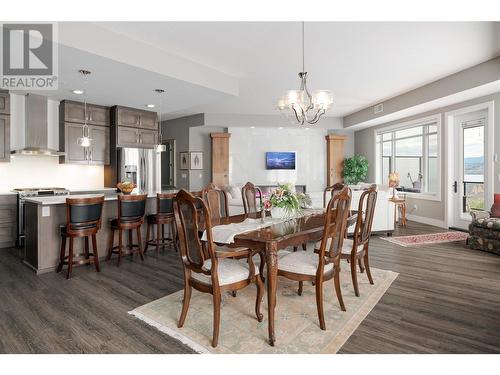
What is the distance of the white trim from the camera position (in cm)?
556

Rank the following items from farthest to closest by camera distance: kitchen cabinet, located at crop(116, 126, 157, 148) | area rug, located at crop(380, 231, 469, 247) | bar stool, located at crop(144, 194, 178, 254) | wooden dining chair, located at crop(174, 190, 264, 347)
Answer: kitchen cabinet, located at crop(116, 126, 157, 148) → area rug, located at crop(380, 231, 469, 247) → bar stool, located at crop(144, 194, 178, 254) → wooden dining chair, located at crop(174, 190, 264, 347)

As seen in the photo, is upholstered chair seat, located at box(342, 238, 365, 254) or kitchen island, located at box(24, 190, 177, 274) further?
kitchen island, located at box(24, 190, 177, 274)

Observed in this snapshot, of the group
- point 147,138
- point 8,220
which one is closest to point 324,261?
point 8,220

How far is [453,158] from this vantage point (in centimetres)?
661

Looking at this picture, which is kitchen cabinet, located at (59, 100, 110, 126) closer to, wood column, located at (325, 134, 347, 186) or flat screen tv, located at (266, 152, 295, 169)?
flat screen tv, located at (266, 152, 295, 169)

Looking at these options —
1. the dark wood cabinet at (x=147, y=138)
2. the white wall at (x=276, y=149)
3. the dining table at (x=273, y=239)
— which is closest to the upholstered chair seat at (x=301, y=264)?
the dining table at (x=273, y=239)

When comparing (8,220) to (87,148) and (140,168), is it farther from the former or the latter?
(140,168)

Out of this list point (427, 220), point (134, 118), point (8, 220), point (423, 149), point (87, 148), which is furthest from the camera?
point (423, 149)

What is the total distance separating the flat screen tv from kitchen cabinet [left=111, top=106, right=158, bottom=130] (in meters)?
3.54

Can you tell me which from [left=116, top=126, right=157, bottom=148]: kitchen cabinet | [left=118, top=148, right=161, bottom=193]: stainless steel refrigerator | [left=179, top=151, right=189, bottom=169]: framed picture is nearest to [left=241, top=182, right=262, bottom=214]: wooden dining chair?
[left=118, top=148, right=161, bottom=193]: stainless steel refrigerator

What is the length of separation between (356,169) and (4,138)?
823 centimetres

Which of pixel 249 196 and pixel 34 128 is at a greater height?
pixel 34 128

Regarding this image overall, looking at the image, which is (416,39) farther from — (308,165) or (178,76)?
(308,165)

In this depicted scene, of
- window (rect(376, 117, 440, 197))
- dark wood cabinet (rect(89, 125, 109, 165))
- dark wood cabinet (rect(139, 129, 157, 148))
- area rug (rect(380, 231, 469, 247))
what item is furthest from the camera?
window (rect(376, 117, 440, 197))
